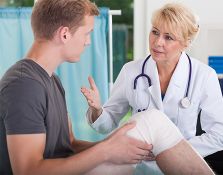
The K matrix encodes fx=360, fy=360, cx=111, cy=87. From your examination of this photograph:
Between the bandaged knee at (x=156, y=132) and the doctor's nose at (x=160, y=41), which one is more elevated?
the doctor's nose at (x=160, y=41)

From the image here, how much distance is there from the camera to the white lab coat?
1.47m

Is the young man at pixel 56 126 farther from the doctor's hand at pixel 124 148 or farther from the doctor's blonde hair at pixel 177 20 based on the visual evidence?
the doctor's blonde hair at pixel 177 20

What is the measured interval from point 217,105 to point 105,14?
1.13 m

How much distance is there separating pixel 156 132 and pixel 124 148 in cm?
12

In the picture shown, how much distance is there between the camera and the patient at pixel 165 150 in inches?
40.9

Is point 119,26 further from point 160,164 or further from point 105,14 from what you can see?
point 160,164

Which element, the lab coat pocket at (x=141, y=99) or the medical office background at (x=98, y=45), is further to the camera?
the medical office background at (x=98, y=45)

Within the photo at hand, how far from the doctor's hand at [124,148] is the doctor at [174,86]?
43 centimetres

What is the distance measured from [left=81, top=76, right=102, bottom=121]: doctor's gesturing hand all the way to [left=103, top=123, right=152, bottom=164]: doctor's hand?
0.40m

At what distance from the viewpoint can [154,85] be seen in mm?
1536

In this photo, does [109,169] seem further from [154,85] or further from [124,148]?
[154,85]

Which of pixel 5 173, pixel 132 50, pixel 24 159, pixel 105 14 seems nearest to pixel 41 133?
pixel 24 159

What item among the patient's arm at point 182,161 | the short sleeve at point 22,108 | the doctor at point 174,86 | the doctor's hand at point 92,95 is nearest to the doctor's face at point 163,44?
the doctor at point 174,86

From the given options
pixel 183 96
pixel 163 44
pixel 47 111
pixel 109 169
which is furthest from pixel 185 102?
pixel 47 111
